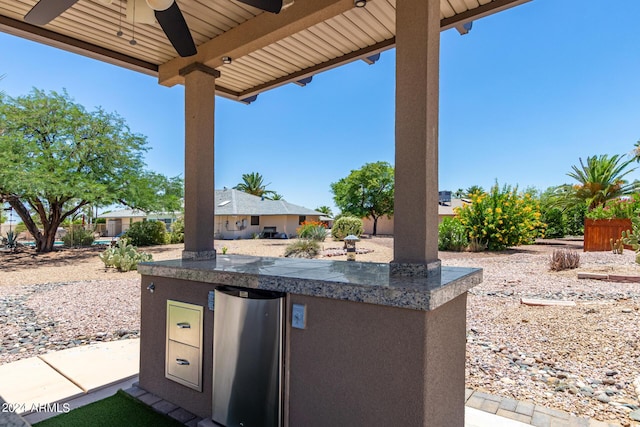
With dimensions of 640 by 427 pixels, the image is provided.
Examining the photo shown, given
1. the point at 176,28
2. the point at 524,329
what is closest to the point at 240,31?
the point at 176,28

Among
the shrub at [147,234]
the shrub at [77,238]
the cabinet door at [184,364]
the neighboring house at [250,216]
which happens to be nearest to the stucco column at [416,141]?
the cabinet door at [184,364]

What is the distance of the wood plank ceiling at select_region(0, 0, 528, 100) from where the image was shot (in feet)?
8.30

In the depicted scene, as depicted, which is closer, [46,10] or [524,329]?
[46,10]

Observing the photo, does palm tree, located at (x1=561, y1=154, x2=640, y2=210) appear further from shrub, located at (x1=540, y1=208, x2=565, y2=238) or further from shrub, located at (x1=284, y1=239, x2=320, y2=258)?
shrub, located at (x1=284, y1=239, x2=320, y2=258)

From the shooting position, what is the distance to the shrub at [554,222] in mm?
19312

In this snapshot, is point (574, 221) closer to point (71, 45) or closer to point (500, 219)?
point (500, 219)

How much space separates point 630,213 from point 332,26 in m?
15.4

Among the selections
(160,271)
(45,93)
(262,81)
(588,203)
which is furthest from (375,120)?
(160,271)

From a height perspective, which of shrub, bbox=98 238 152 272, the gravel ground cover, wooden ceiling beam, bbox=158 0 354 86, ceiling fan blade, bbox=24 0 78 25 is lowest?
the gravel ground cover

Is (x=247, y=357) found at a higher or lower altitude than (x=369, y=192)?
lower

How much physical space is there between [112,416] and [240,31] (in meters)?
3.04

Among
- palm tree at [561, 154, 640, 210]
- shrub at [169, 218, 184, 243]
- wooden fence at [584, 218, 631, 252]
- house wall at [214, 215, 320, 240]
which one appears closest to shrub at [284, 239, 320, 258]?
shrub at [169, 218, 184, 243]

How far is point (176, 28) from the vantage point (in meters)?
2.43

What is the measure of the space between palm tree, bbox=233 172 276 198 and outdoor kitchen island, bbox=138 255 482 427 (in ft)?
130
